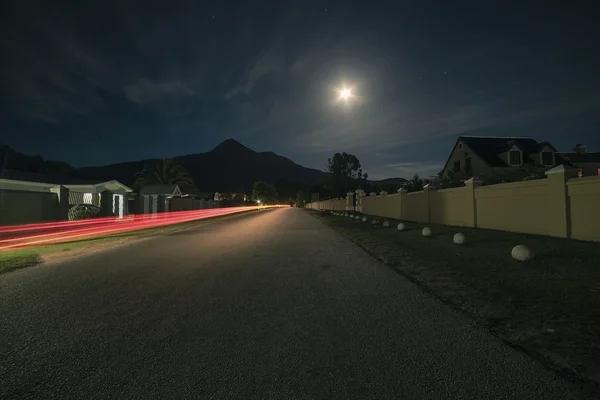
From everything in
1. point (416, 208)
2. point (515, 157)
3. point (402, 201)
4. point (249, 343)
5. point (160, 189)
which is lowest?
point (249, 343)

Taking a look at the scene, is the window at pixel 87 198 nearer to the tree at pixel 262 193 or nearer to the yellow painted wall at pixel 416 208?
the yellow painted wall at pixel 416 208

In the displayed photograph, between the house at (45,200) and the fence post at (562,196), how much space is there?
82.0 ft

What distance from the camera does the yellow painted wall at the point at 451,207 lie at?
12367mm

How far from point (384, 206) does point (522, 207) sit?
1498 centimetres

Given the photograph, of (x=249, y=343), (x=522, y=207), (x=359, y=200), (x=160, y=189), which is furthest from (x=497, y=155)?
(x=160, y=189)

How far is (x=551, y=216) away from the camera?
8.20 metres

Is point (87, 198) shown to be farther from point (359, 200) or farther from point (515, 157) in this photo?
point (515, 157)

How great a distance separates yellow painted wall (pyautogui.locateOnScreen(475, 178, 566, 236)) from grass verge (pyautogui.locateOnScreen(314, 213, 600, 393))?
1.47 feet

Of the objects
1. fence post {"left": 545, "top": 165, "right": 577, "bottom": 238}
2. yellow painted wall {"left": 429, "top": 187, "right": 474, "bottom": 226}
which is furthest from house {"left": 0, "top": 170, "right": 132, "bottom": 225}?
fence post {"left": 545, "top": 165, "right": 577, "bottom": 238}

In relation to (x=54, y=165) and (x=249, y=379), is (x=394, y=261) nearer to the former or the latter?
(x=249, y=379)

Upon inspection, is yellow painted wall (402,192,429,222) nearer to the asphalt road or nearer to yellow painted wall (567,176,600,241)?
yellow painted wall (567,176,600,241)

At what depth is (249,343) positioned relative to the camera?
10.2 feet

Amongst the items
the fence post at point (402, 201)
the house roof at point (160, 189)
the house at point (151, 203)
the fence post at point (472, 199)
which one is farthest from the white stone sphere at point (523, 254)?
the house roof at point (160, 189)

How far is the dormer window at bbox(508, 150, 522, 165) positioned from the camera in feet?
87.1
